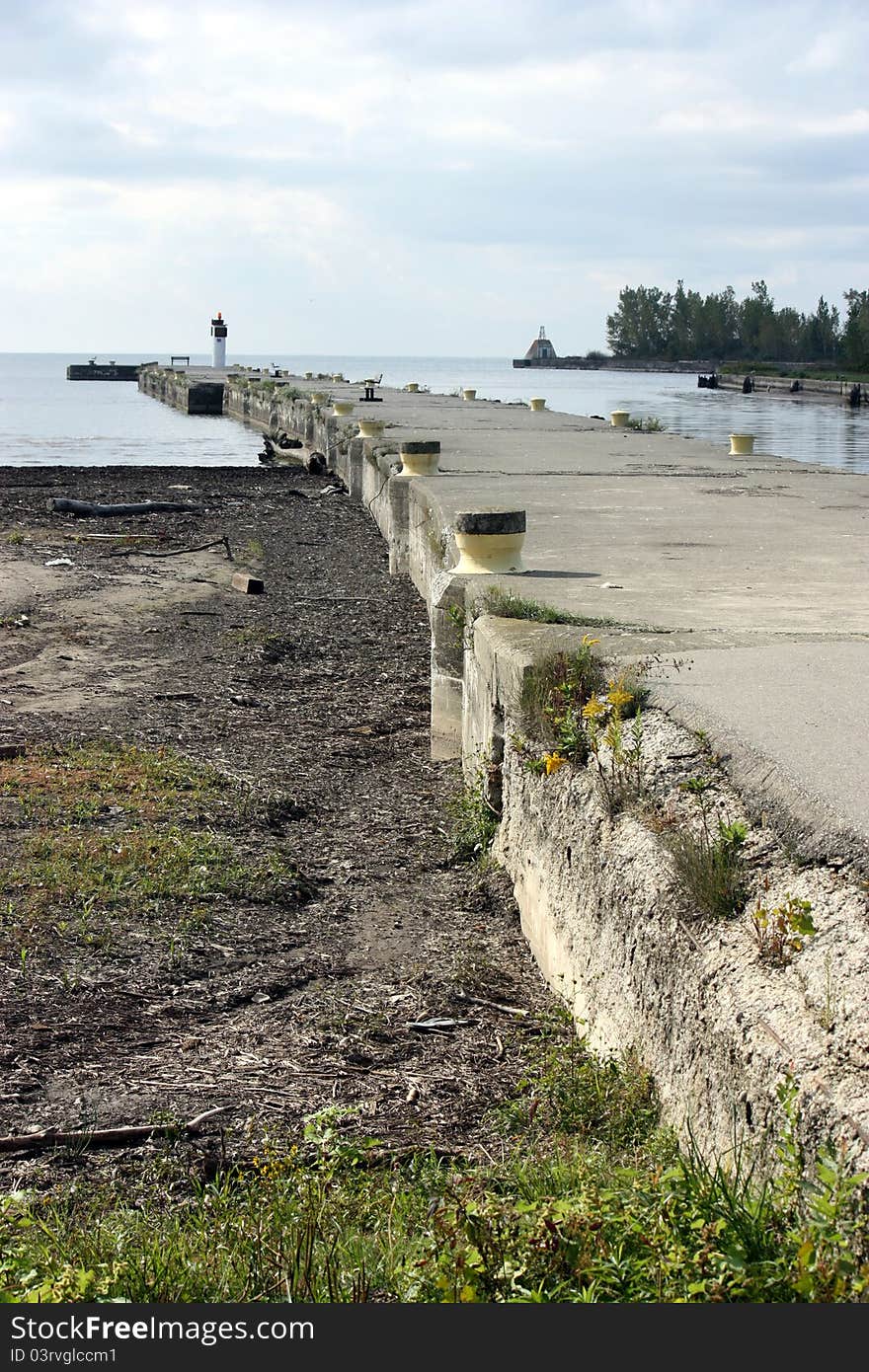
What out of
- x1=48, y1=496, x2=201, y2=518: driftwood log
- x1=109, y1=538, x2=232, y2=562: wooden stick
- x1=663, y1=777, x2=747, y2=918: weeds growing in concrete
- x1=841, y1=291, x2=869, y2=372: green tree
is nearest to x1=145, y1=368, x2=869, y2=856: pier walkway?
x1=663, y1=777, x2=747, y2=918: weeds growing in concrete

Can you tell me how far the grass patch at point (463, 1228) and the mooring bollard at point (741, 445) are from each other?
12226mm

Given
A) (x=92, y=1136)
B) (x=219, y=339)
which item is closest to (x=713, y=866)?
(x=92, y=1136)

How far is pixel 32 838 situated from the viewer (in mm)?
5680

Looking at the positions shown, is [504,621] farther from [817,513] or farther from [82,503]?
[82,503]

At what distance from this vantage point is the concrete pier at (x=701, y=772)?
2.82 meters

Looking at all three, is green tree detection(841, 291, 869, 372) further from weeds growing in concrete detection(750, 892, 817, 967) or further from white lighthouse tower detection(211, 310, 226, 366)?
weeds growing in concrete detection(750, 892, 817, 967)

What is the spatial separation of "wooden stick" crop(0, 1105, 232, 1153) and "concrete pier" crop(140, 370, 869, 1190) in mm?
1166

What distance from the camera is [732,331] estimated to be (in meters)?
134

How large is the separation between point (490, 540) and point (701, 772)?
337 cm

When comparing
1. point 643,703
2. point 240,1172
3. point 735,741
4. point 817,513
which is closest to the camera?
point 240,1172

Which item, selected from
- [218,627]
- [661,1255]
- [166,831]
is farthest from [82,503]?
[661,1255]

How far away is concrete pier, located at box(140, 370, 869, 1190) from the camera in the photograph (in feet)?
9.27

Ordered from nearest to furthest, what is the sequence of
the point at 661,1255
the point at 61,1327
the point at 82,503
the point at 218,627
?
the point at 61,1327 < the point at 661,1255 < the point at 218,627 < the point at 82,503

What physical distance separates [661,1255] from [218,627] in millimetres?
8500
